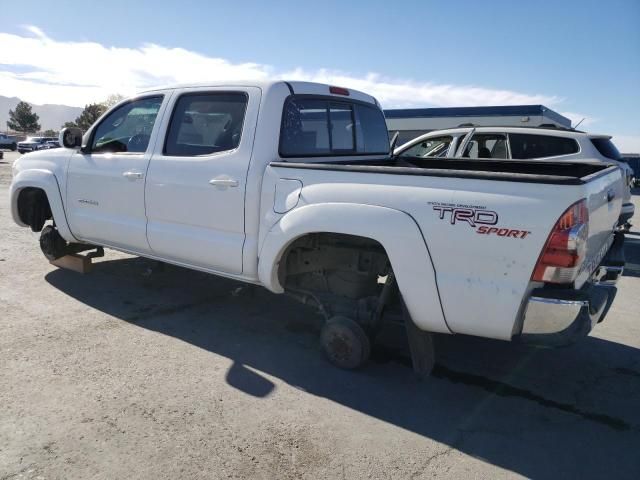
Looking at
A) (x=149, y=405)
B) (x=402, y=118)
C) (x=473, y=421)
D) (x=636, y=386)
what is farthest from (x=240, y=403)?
(x=402, y=118)

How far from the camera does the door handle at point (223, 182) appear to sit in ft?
12.0

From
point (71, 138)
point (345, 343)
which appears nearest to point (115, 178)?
point (71, 138)

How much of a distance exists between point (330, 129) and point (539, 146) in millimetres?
4949

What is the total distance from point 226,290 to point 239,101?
2154mm

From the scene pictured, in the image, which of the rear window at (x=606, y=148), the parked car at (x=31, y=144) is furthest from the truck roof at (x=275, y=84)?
the parked car at (x=31, y=144)

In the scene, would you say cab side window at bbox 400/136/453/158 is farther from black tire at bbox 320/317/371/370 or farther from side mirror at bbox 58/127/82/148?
black tire at bbox 320/317/371/370

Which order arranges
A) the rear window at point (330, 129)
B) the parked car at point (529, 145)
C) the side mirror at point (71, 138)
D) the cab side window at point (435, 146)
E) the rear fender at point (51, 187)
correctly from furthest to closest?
1. the cab side window at point (435, 146)
2. the parked car at point (529, 145)
3. the rear fender at point (51, 187)
4. the side mirror at point (71, 138)
5. the rear window at point (330, 129)

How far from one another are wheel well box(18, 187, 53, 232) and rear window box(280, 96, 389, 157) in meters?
3.27

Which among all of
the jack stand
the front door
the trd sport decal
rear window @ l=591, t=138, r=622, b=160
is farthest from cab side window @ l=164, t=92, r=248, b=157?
rear window @ l=591, t=138, r=622, b=160

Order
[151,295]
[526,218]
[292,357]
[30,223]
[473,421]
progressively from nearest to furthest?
[526,218]
[473,421]
[292,357]
[151,295]
[30,223]

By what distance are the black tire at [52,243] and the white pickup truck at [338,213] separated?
0.02m

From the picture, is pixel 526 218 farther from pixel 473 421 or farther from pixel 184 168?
pixel 184 168

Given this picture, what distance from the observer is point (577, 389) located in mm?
3361

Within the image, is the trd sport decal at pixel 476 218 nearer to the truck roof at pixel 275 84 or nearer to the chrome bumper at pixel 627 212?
the truck roof at pixel 275 84
